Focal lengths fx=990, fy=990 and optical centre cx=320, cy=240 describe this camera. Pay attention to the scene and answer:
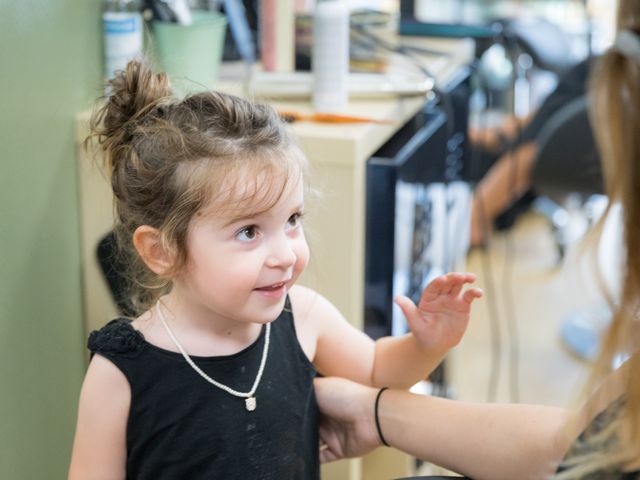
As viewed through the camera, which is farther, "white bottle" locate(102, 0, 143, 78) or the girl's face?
"white bottle" locate(102, 0, 143, 78)

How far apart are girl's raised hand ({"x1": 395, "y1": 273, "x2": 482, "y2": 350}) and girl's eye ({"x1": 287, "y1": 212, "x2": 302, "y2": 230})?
0.16 metres

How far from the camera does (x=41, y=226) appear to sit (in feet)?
3.92

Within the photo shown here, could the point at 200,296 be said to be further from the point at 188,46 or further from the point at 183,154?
the point at 188,46

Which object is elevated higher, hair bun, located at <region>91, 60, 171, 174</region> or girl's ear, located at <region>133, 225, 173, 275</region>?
hair bun, located at <region>91, 60, 171, 174</region>

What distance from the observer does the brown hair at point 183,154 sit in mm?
920

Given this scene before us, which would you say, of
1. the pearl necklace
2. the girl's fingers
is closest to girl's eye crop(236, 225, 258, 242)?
the pearl necklace

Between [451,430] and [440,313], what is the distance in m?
0.12

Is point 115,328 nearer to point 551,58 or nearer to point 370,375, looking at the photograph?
point 370,375

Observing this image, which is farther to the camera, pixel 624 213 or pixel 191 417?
pixel 191 417

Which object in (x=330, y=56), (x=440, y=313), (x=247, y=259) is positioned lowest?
(x=440, y=313)

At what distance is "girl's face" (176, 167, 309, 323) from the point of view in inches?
36.3

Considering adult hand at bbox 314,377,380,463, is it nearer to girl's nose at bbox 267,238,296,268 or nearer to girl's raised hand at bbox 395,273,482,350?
girl's raised hand at bbox 395,273,482,350

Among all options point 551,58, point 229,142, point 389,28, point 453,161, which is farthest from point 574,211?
point 229,142

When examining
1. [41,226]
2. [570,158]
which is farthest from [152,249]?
[570,158]
